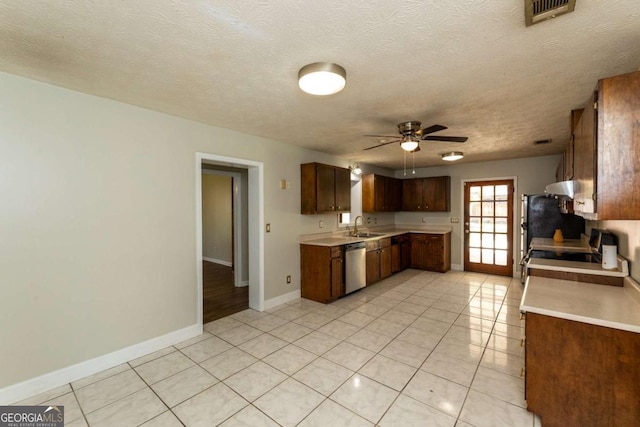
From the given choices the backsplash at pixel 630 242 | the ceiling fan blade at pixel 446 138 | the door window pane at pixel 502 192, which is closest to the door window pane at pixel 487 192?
the door window pane at pixel 502 192

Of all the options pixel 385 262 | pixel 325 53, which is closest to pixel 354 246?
pixel 385 262

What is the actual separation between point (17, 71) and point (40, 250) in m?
1.34

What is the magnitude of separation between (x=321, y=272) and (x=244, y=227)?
1.85 m

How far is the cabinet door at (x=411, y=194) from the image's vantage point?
21.6 feet

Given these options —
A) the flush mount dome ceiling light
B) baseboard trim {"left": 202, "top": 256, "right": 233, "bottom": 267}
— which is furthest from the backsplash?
baseboard trim {"left": 202, "top": 256, "right": 233, "bottom": 267}

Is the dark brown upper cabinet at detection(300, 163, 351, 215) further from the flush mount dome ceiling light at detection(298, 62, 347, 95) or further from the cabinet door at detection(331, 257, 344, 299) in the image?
the flush mount dome ceiling light at detection(298, 62, 347, 95)

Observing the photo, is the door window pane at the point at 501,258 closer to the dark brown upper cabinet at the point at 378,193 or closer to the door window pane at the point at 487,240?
the door window pane at the point at 487,240

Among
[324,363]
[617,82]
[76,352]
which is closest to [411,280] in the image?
[324,363]

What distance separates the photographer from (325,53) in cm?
179

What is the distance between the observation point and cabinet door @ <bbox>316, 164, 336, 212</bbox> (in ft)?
14.2

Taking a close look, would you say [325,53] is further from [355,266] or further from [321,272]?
[355,266]

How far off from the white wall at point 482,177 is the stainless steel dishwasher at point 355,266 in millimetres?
2720

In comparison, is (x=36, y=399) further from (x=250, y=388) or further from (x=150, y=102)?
(x=150, y=102)

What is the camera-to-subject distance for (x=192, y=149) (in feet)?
10.3
